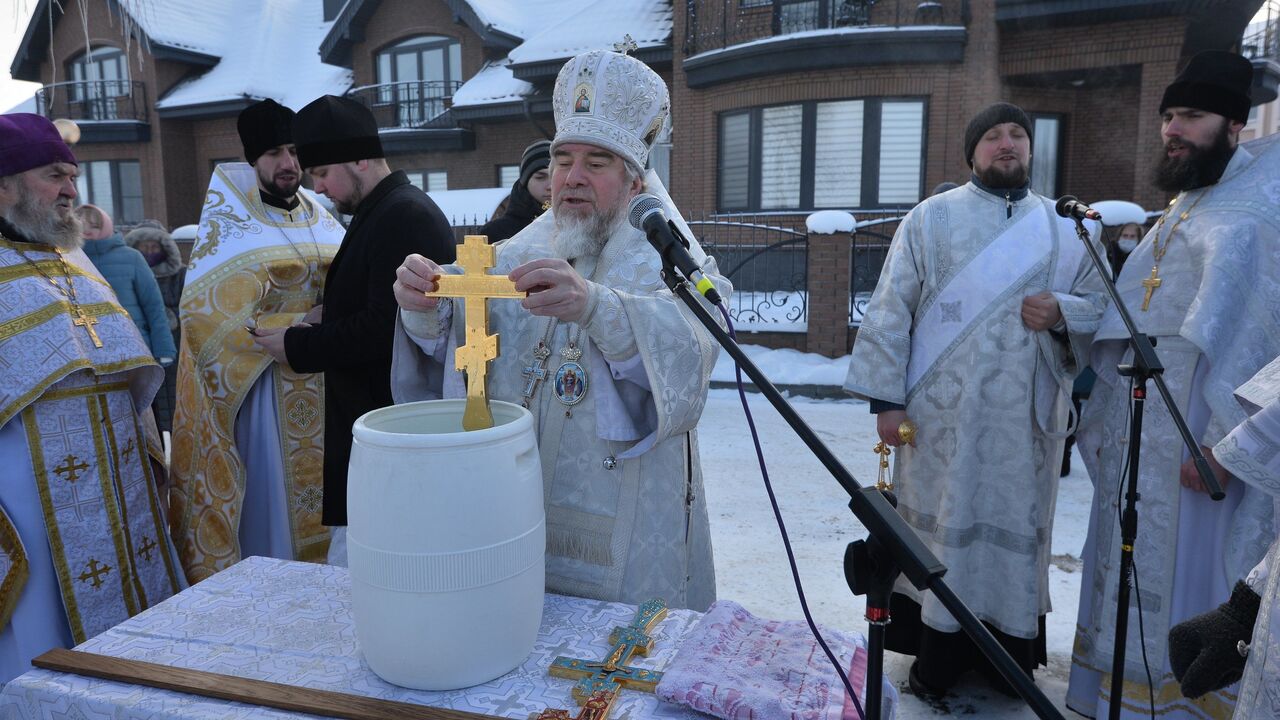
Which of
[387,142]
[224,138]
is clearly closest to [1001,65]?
[387,142]

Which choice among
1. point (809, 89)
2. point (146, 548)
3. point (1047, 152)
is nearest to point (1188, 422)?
point (146, 548)

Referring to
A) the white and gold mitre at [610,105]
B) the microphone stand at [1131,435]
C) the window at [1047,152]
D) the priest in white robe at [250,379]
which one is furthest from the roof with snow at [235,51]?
the microphone stand at [1131,435]

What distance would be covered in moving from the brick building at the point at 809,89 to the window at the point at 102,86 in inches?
61.4

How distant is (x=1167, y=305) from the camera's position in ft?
9.24

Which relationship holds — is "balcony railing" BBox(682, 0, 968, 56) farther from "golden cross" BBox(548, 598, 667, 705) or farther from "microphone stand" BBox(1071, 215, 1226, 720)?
"golden cross" BBox(548, 598, 667, 705)

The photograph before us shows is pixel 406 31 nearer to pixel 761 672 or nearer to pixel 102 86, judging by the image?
pixel 102 86

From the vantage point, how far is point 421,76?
Answer: 19.7m

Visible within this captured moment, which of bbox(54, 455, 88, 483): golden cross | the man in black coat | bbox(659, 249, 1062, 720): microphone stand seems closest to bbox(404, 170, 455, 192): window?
the man in black coat

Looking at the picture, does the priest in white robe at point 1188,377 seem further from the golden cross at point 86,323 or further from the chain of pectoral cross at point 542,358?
the golden cross at point 86,323

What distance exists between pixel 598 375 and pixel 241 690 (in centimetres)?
92

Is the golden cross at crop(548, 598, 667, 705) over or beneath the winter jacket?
beneath

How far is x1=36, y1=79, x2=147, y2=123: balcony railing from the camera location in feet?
68.7

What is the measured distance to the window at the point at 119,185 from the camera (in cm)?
2156

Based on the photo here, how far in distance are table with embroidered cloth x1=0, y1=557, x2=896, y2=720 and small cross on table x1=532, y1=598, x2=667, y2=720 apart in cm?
2
